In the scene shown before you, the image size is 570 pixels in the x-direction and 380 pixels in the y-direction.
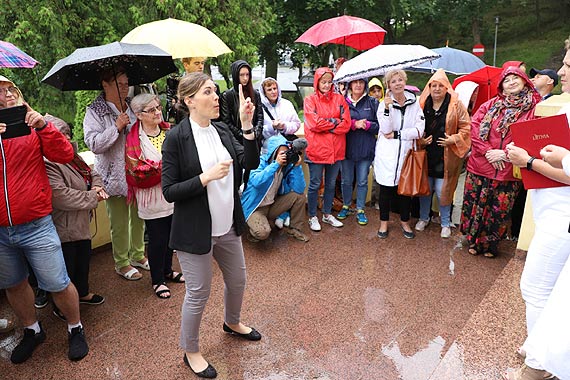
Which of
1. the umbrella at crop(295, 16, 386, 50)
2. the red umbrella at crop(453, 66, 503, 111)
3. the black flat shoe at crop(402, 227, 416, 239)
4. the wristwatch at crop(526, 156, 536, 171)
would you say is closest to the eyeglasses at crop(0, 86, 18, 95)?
the wristwatch at crop(526, 156, 536, 171)

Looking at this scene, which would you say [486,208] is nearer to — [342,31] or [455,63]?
[342,31]

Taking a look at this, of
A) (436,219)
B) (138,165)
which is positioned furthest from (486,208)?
(138,165)

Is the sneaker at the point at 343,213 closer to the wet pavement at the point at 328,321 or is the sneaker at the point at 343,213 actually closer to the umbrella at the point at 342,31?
the wet pavement at the point at 328,321

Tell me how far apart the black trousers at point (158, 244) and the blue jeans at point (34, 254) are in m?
0.85

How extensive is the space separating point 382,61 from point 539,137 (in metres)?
2.40

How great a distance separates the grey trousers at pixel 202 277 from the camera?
2658 mm

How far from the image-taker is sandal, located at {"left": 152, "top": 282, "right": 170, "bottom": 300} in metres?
3.75

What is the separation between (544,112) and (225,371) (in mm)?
3239

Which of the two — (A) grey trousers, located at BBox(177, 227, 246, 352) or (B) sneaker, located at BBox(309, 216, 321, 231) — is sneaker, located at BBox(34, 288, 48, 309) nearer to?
(A) grey trousers, located at BBox(177, 227, 246, 352)

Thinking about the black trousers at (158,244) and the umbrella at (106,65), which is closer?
the umbrella at (106,65)

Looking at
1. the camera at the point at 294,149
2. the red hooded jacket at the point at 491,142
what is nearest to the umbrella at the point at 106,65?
the camera at the point at 294,149

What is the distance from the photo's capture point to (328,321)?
3.44 metres

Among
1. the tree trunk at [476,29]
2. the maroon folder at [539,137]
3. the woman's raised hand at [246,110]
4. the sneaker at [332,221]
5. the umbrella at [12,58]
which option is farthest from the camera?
the tree trunk at [476,29]

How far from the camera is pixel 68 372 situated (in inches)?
115
